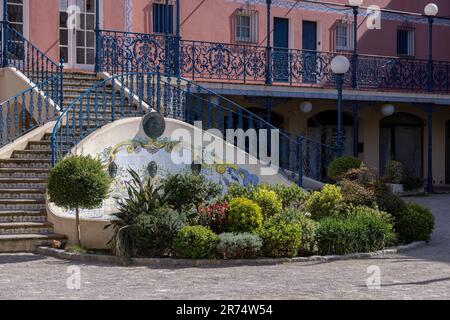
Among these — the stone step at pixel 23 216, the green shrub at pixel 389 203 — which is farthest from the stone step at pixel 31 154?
the green shrub at pixel 389 203

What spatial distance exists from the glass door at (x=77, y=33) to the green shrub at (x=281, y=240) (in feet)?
32.8

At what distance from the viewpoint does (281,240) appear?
11.5 metres

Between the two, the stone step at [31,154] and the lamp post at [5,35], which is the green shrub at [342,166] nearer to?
the stone step at [31,154]

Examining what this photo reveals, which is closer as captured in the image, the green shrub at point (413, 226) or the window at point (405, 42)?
the green shrub at point (413, 226)

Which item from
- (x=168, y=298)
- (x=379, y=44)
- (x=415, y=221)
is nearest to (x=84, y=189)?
(x=168, y=298)

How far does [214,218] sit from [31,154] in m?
4.30

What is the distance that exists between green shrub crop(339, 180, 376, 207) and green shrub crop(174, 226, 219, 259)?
3281 mm

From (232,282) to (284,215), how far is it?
252 cm

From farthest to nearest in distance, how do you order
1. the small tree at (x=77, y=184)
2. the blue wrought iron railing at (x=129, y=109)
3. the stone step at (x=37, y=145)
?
the stone step at (x=37, y=145) < the blue wrought iron railing at (x=129, y=109) < the small tree at (x=77, y=184)

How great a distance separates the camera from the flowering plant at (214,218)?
12109 mm

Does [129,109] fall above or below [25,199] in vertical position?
above

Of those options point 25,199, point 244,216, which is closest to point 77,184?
point 25,199

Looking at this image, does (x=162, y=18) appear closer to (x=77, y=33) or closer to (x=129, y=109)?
(x=77, y=33)

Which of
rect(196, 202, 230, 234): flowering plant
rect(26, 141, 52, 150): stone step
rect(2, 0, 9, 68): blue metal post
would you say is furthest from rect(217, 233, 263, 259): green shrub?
rect(2, 0, 9, 68): blue metal post
